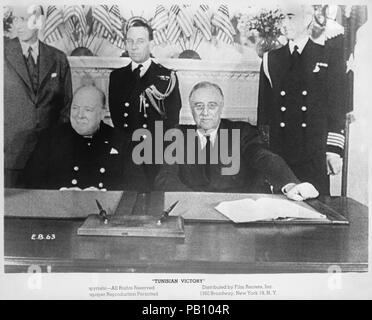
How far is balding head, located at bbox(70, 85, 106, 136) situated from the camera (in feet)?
3.02

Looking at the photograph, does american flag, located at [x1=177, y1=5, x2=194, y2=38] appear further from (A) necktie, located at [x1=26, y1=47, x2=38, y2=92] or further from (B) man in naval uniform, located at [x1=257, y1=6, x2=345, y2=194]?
(A) necktie, located at [x1=26, y1=47, x2=38, y2=92]

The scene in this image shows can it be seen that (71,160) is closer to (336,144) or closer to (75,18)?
(75,18)

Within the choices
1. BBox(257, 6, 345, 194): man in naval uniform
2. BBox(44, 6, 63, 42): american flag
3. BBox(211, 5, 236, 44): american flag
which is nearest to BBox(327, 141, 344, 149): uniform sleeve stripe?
BBox(257, 6, 345, 194): man in naval uniform

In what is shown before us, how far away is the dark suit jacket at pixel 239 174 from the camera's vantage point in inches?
36.7

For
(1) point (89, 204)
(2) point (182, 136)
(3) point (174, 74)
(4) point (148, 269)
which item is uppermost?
(3) point (174, 74)

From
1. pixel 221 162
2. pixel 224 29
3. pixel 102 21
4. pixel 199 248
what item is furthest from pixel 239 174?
pixel 102 21

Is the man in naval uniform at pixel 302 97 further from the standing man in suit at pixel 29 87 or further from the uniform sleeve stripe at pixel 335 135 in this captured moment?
the standing man in suit at pixel 29 87

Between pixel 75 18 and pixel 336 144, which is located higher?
pixel 75 18

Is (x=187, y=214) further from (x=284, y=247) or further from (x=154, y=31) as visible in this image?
(x=154, y=31)

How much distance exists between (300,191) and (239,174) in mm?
107

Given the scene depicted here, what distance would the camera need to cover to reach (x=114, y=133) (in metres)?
0.93

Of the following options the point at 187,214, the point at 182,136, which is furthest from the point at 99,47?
the point at 187,214

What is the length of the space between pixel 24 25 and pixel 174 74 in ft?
0.88

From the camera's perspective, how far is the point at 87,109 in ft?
3.03
